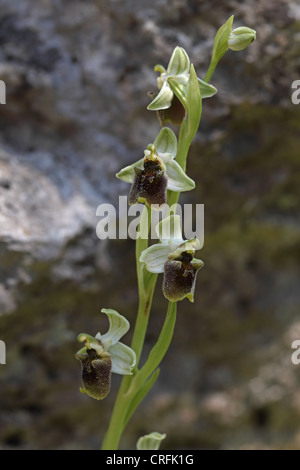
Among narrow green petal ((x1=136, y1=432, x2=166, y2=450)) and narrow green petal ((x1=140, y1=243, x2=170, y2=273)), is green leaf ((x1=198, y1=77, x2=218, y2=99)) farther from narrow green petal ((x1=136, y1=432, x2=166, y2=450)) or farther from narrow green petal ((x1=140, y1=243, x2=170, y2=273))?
narrow green petal ((x1=136, y1=432, x2=166, y2=450))

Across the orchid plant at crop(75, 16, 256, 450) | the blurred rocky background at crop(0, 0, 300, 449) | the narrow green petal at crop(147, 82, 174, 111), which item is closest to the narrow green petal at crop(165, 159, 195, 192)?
the orchid plant at crop(75, 16, 256, 450)

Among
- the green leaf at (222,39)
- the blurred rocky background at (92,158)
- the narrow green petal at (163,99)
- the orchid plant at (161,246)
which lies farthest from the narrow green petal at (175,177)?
the blurred rocky background at (92,158)

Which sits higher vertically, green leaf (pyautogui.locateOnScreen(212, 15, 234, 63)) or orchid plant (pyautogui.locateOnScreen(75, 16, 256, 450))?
green leaf (pyautogui.locateOnScreen(212, 15, 234, 63))

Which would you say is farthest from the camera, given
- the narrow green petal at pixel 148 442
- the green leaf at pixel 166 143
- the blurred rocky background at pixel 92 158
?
the blurred rocky background at pixel 92 158

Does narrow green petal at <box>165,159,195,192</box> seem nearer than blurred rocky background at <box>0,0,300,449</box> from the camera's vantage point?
Yes

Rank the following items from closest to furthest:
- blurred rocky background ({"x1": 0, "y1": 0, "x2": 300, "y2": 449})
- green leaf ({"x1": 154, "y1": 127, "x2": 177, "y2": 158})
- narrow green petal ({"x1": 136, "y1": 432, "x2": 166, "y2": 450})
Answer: green leaf ({"x1": 154, "y1": 127, "x2": 177, "y2": 158}) → narrow green petal ({"x1": 136, "y1": 432, "x2": 166, "y2": 450}) → blurred rocky background ({"x1": 0, "y1": 0, "x2": 300, "y2": 449})

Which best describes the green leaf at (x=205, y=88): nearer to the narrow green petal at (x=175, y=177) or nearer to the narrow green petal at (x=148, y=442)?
the narrow green petal at (x=175, y=177)

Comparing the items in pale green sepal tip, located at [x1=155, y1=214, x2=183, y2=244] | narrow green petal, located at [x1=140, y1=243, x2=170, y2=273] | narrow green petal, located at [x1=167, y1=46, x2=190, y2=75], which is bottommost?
narrow green petal, located at [x1=140, y1=243, x2=170, y2=273]
